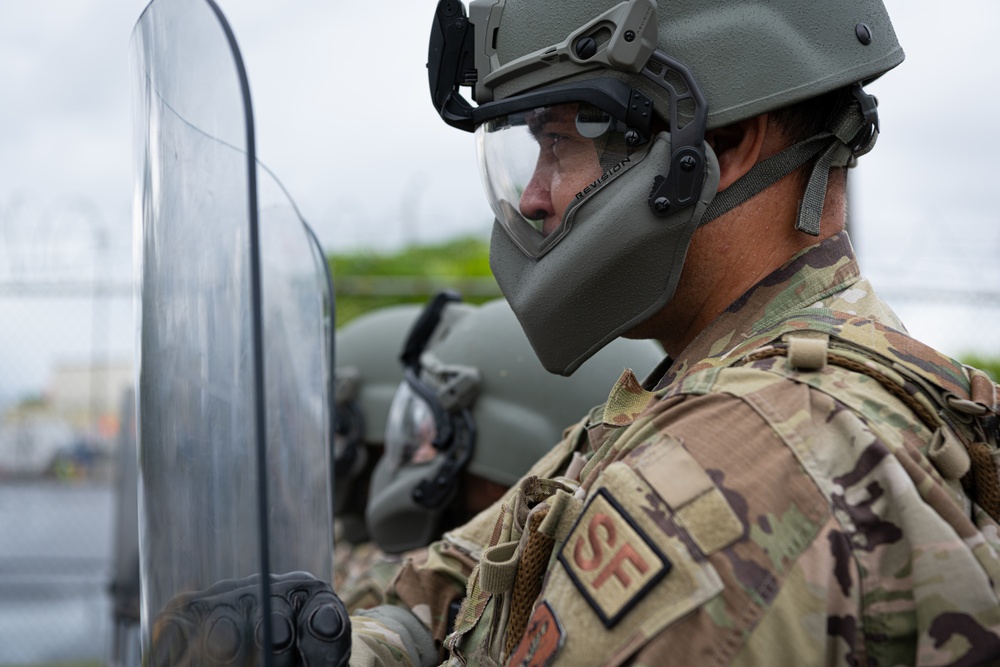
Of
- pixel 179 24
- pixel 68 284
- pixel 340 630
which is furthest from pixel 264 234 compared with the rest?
pixel 68 284

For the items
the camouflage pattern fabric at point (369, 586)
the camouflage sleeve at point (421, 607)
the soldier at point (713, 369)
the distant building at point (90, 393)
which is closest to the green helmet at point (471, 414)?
the camouflage pattern fabric at point (369, 586)

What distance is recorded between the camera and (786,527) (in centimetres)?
132

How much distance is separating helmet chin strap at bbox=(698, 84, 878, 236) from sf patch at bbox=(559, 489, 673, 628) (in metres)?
0.57

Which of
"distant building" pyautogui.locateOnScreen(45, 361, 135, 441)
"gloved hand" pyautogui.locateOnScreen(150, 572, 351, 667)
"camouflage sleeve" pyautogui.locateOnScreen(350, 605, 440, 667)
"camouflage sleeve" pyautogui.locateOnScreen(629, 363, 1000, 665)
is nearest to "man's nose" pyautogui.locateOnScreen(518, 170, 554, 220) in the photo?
"camouflage sleeve" pyautogui.locateOnScreen(629, 363, 1000, 665)

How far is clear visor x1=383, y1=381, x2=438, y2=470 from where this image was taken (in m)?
3.53

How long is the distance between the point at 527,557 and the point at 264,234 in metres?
0.90

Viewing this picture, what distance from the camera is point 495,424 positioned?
3350mm

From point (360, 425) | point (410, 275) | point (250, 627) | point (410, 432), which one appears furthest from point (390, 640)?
point (410, 275)

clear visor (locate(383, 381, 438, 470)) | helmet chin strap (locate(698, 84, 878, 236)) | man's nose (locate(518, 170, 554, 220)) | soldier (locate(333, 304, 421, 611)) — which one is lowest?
soldier (locate(333, 304, 421, 611))

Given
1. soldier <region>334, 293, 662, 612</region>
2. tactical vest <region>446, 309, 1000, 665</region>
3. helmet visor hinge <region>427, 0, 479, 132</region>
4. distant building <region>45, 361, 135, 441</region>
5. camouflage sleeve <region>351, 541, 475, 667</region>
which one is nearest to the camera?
tactical vest <region>446, 309, 1000, 665</region>

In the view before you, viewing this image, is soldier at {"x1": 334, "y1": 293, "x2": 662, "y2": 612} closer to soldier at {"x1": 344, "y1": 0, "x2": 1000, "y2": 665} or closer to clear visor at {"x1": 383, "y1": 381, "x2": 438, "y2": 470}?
clear visor at {"x1": 383, "y1": 381, "x2": 438, "y2": 470}

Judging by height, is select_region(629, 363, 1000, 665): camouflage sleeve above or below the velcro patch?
above

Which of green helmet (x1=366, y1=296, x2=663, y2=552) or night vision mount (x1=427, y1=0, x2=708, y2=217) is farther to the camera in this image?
green helmet (x1=366, y1=296, x2=663, y2=552)

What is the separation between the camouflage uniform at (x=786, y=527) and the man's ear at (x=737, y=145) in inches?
12.6
